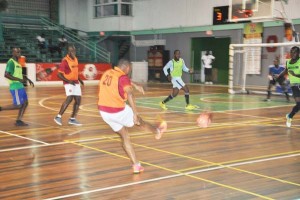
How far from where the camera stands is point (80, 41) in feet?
114

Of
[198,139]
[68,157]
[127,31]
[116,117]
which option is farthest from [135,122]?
[127,31]

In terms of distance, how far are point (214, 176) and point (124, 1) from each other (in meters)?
28.3

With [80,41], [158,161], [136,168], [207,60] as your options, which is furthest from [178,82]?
[80,41]

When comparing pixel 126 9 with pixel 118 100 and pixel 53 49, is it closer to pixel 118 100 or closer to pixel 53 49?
pixel 53 49

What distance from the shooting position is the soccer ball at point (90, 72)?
2895cm

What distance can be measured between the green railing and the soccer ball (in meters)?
3.07

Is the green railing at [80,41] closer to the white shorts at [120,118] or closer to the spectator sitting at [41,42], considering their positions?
the spectator sitting at [41,42]

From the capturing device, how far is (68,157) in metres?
7.87

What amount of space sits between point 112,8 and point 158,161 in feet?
91.8

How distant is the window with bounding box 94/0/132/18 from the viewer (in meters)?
33.1

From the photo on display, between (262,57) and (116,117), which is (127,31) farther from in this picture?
(116,117)

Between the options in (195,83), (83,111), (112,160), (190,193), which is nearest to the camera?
(190,193)

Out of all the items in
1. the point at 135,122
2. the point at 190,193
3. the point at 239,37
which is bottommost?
the point at 190,193

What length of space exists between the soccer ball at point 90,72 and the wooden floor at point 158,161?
16.1 meters
